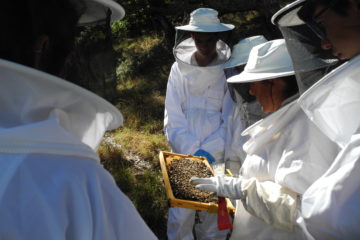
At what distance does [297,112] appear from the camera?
5.60 feet

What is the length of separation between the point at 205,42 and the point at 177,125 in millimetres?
857

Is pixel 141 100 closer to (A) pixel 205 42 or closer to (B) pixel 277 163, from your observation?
(A) pixel 205 42

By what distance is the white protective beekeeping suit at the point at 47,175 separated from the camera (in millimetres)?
681

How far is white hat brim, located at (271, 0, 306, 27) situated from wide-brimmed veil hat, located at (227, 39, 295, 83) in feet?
0.76

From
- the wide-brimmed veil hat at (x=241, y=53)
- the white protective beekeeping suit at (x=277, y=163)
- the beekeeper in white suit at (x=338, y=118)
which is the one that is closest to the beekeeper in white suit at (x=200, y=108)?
the wide-brimmed veil hat at (x=241, y=53)

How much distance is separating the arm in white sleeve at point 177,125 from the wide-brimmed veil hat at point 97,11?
1961 millimetres

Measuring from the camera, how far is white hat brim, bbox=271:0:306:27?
152 centimetres

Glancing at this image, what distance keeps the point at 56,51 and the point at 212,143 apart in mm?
2354

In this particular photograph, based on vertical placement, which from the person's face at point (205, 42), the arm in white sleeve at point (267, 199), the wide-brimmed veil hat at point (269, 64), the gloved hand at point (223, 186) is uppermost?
the wide-brimmed veil hat at point (269, 64)

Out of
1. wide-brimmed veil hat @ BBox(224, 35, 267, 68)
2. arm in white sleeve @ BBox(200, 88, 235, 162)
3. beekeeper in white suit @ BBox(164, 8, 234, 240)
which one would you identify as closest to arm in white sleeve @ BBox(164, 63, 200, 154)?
beekeeper in white suit @ BBox(164, 8, 234, 240)

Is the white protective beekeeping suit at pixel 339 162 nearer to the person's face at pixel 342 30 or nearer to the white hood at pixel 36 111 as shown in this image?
the person's face at pixel 342 30

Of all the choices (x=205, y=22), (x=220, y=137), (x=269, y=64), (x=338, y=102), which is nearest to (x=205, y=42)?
(x=205, y=22)

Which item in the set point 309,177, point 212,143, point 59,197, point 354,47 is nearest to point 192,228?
point 212,143

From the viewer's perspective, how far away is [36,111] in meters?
0.78
